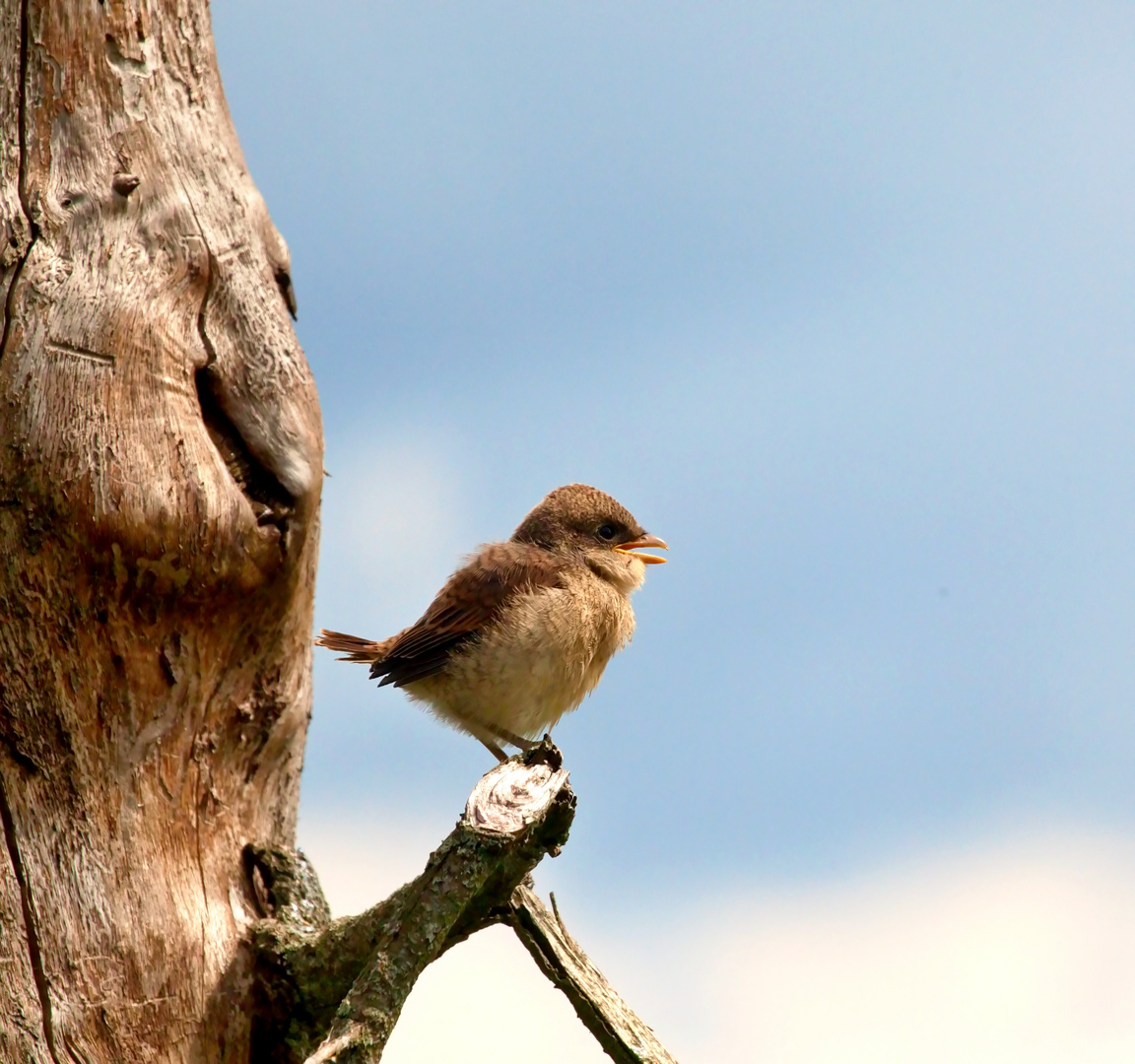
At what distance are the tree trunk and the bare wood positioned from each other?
1.14 m

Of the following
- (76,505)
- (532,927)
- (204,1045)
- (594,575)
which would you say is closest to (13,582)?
(76,505)

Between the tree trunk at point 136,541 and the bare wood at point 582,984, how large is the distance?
1.14m

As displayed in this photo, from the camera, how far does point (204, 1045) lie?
16.3 feet

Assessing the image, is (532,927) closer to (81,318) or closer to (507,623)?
(507,623)

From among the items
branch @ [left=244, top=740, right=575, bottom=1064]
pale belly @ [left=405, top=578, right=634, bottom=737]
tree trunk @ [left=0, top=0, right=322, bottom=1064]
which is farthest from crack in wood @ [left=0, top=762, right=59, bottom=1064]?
pale belly @ [left=405, top=578, right=634, bottom=737]

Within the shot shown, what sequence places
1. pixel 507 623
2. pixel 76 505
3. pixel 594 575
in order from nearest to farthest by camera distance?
pixel 76 505, pixel 507 623, pixel 594 575

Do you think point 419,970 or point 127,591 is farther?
point 127,591

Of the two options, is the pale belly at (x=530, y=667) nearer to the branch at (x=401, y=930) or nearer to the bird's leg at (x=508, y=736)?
the bird's leg at (x=508, y=736)

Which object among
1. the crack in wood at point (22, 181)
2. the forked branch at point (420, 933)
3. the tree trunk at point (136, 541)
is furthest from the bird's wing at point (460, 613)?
the crack in wood at point (22, 181)

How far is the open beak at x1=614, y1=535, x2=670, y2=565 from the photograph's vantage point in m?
6.88

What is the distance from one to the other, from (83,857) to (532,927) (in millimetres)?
1691

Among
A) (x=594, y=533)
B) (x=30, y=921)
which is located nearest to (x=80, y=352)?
(x=30, y=921)

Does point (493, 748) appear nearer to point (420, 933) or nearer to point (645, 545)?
point (645, 545)

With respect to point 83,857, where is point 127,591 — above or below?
above
